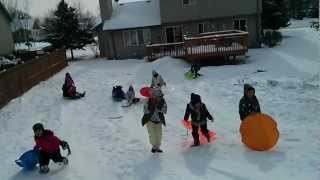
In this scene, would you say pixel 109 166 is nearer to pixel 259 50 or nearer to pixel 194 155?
pixel 194 155

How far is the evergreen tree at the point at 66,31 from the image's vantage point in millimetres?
37969

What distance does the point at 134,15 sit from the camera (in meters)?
35.5

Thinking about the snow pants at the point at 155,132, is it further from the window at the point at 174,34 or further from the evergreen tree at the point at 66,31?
the evergreen tree at the point at 66,31

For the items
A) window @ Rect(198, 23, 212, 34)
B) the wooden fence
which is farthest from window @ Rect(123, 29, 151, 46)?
the wooden fence

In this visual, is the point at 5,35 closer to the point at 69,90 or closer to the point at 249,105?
the point at 69,90

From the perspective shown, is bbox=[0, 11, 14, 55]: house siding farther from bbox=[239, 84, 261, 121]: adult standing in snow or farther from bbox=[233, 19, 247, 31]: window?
bbox=[239, 84, 261, 121]: adult standing in snow

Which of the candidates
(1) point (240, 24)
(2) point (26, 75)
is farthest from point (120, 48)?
(2) point (26, 75)

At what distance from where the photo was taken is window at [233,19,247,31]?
108ft

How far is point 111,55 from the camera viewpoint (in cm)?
3522

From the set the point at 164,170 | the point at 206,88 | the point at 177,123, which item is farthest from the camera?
the point at 206,88

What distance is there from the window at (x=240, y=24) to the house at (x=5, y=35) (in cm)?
1845

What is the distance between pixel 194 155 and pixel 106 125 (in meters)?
4.52

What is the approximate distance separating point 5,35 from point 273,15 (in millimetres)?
23068

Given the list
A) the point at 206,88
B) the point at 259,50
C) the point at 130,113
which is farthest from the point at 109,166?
the point at 259,50
